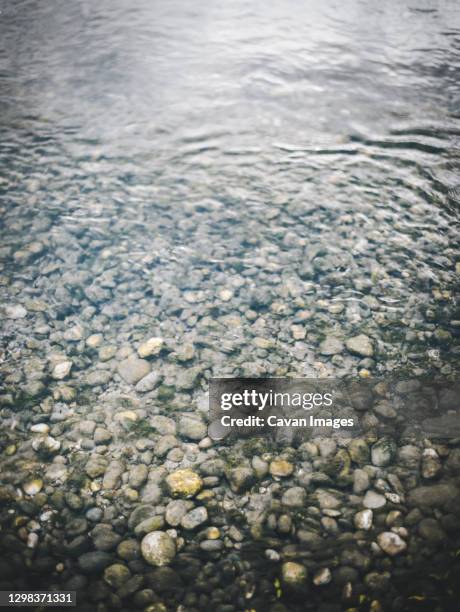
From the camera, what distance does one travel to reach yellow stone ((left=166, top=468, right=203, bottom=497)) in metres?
2.37

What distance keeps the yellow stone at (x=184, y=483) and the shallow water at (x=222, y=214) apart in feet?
1.44

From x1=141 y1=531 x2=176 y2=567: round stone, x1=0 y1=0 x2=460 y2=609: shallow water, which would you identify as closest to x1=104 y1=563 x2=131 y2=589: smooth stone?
x1=141 y1=531 x2=176 y2=567: round stone

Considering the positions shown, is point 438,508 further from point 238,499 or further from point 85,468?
point 85,468

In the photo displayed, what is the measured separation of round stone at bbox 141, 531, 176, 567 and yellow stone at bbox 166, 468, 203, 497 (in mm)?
247

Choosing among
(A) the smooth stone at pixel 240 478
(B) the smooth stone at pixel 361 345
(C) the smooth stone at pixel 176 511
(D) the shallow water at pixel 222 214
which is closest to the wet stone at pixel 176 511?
(C) the smooth stone at pixel 176 511

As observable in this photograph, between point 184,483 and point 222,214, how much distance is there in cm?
296

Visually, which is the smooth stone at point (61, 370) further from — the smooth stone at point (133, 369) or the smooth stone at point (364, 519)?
the smooth stone at point (364, 519)

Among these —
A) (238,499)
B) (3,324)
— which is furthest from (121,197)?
(238,499)

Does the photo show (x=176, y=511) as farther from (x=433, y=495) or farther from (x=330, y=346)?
(x=330, y=346)

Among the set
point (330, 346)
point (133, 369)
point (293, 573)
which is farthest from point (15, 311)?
point (293, 573)

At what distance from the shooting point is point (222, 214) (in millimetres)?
4355

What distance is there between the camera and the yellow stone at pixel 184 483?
7.76ft

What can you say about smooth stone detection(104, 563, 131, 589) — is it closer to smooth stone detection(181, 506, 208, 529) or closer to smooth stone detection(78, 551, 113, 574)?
smooth stone detection(78, 551, 113, 574)

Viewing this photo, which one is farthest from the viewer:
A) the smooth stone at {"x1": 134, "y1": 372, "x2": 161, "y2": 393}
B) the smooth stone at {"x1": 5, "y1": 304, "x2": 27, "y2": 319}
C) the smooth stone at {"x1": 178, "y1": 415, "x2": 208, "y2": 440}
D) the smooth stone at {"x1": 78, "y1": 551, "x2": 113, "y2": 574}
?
the smooth stone at {"x1": 5, "y1": 304, "x2": 27, "y2": 319}
